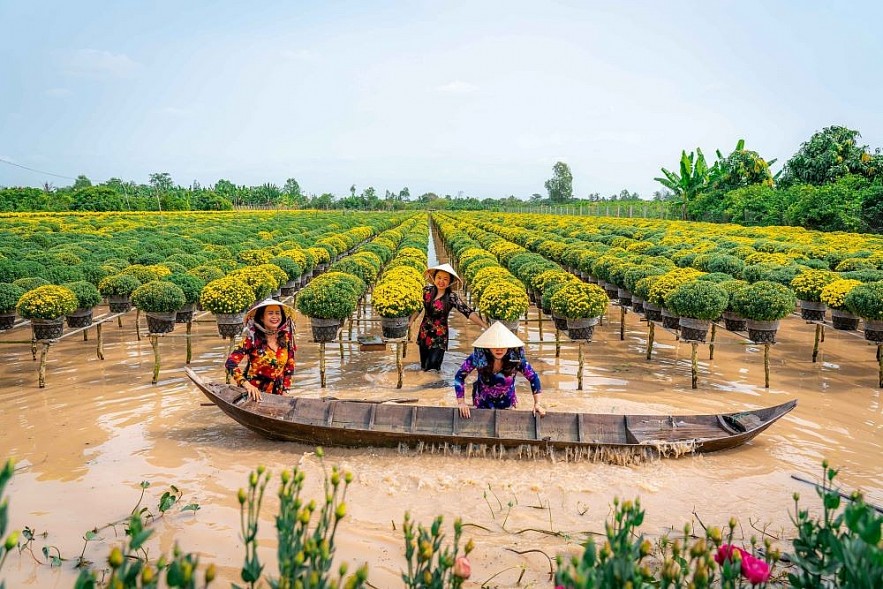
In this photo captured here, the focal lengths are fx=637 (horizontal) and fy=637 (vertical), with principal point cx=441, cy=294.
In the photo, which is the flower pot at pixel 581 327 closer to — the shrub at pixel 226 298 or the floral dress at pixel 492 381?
the floral dress at pixel 492 381

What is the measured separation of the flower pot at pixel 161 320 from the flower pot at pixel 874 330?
1259 centimetres

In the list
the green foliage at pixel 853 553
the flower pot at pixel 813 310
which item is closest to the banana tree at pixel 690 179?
the flower pot at pixel 813 310

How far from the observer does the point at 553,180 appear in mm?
Answer: 117000

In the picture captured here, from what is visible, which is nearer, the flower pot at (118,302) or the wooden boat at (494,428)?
the wooden boat at (494,428)

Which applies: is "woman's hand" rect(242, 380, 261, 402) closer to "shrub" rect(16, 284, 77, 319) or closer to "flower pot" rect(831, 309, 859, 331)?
"shrub" rect(16, 284, 77, 319)

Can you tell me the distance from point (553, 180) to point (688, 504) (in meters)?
114

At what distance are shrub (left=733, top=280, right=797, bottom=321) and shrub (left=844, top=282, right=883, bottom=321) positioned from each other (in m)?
0.91

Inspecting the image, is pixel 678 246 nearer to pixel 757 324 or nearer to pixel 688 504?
pixel 757 324

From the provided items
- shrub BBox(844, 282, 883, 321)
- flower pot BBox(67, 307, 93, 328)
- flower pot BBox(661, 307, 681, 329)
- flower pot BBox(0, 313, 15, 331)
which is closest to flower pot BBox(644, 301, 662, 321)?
flower pot BBox(661, 307, 681, 329)

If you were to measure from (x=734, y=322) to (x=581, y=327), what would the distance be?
10.7 feet

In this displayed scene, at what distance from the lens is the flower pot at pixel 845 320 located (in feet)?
40.2

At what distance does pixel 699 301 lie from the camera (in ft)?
37.4

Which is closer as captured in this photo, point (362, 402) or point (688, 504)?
point (688, 504)

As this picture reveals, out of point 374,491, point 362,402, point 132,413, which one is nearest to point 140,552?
point 374,491
